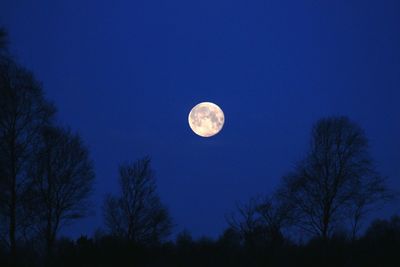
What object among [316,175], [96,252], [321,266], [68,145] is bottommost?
[321,266]

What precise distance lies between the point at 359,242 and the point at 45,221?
17017 mm

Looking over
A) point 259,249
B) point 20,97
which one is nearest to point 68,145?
point 20,97

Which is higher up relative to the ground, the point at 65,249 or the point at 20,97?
the point at 20,97

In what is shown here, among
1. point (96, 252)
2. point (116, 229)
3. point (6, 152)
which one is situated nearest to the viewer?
point (96, 252)

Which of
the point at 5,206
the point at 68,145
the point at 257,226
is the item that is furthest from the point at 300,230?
the point at 5,206

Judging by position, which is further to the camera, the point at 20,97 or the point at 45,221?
the point at 45,221

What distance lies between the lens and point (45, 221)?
82.1ft

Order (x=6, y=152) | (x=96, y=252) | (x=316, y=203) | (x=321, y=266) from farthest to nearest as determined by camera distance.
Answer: (x=316, y=203) → (x=6, y=152) → (x=96, y=252) → (x=321, y=266)

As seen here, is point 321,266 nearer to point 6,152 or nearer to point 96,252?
point 96,252

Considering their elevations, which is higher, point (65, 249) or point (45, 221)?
point (45, 221)

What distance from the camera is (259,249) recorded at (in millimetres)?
16297

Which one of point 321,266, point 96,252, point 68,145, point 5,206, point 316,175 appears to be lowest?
point 321,266

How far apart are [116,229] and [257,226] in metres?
10.8

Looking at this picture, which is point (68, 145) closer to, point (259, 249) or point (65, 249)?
point (65, 249)
